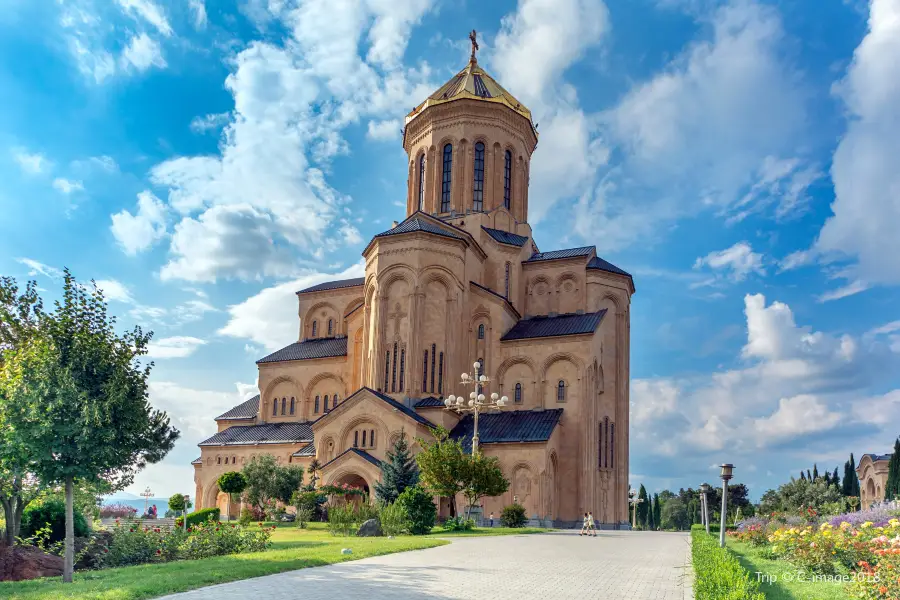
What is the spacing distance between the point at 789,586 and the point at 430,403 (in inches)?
975

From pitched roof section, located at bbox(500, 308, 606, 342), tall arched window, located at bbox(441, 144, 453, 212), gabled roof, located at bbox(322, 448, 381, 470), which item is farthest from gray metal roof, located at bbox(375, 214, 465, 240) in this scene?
gabled roof, located at bbox(322, 448, 381, 470)

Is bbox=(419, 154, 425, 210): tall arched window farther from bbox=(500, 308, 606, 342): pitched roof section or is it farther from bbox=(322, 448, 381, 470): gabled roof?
bbox=(322, 448, 381, 470): gabled roof

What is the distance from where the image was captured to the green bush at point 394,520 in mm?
22797

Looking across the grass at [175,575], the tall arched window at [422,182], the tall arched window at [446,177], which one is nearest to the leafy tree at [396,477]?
the grass at [175,575]

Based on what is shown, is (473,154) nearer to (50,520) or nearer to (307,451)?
(307,451)

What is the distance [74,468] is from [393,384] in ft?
79.6

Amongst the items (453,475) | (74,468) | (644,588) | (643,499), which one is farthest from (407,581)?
(643,499)

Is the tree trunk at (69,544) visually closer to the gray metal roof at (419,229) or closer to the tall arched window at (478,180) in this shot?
the gray metal roof at (419,229)

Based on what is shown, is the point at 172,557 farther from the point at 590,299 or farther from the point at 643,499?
the point at 643,499

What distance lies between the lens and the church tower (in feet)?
146

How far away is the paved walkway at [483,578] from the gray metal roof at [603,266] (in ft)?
86.0

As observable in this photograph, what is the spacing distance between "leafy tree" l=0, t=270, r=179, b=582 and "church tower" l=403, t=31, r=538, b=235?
30577mm

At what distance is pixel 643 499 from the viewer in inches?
2589

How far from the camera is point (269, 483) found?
3334 cm
